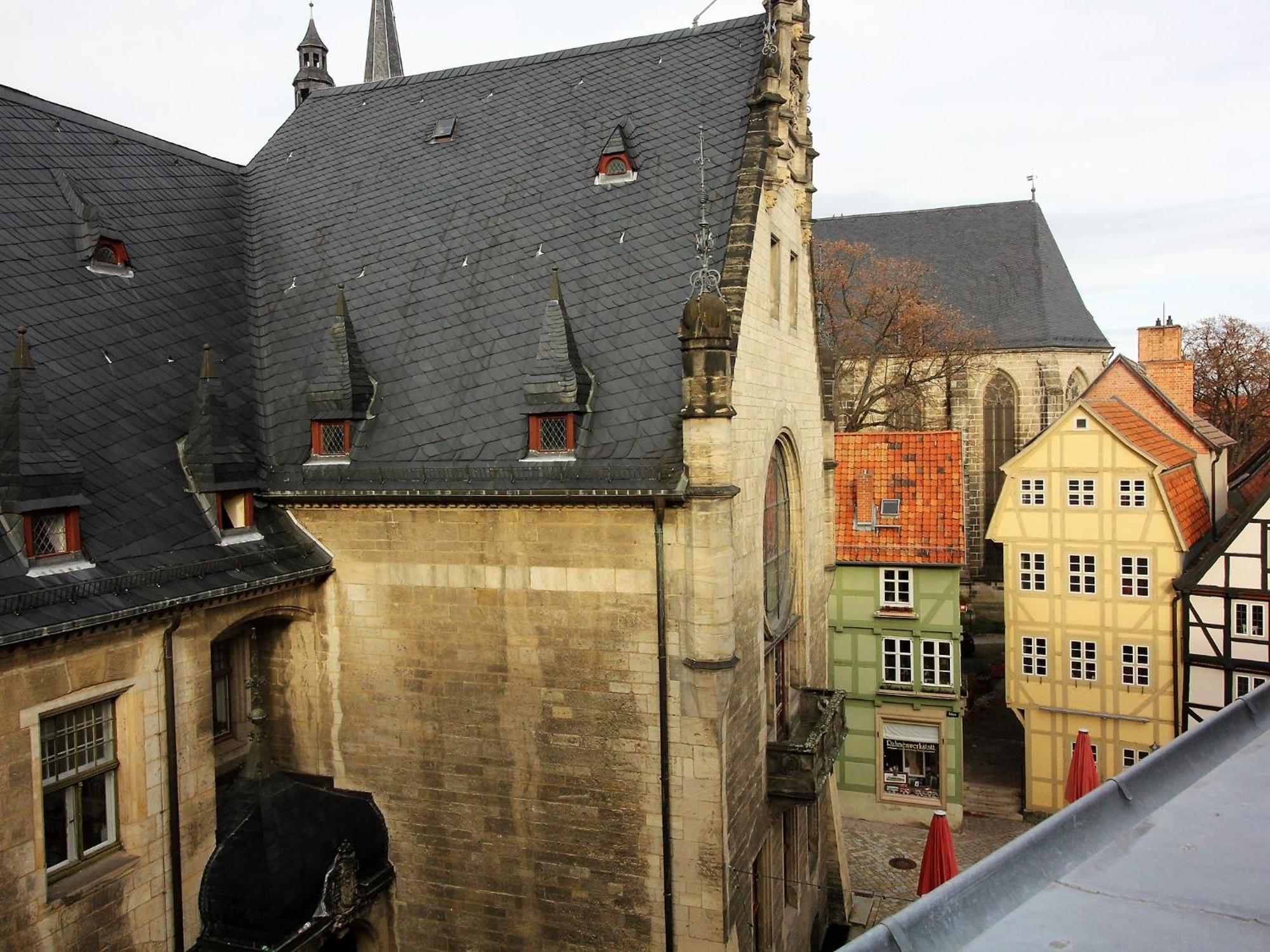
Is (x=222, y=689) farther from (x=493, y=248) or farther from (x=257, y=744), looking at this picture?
(x=493, y=248)

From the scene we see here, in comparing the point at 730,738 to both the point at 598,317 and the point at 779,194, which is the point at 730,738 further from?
the point at 779,194

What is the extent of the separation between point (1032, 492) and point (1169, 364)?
11304mm

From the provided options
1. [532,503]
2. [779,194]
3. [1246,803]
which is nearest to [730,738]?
[532,503]

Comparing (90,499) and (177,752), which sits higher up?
(90,499)

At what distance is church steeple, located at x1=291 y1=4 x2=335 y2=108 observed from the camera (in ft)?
80.3

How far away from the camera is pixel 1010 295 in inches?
1823

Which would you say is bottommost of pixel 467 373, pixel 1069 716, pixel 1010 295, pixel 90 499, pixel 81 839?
pixel 1069 716

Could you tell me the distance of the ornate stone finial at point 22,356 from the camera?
409 inches

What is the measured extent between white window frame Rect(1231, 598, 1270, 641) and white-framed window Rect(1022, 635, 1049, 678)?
4.30 m

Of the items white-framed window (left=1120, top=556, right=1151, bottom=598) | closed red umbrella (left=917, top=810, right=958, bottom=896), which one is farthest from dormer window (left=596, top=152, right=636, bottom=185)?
white-framed window (left=1120, top=556, right=1151, bottom=598)

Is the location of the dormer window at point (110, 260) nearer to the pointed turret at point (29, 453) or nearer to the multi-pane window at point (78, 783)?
the pointed turret at point (29, 453)

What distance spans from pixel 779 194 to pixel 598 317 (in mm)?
4005

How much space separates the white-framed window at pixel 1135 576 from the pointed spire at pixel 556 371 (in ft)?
59.1

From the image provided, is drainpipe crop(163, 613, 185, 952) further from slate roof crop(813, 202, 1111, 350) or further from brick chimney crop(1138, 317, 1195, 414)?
slate roof crop(813, 202, 1111, 350)
